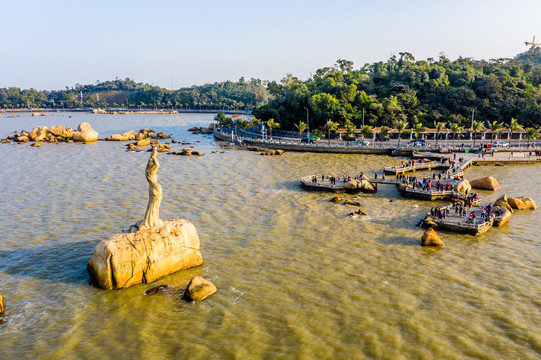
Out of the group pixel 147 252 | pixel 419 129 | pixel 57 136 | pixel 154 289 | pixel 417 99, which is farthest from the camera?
pixel 417 99

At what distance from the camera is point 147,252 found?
26.3m

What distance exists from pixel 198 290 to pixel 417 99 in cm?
11381

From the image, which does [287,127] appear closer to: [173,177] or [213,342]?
[173,177]

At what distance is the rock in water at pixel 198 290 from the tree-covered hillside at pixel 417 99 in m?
86.4

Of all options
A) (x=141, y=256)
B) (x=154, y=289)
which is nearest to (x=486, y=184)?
(x=154, y=289)

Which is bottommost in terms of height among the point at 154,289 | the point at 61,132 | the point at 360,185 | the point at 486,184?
the point at 154,289

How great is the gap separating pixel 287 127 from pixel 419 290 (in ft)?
321

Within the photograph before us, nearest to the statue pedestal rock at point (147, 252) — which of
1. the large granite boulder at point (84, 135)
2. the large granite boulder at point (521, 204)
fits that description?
the large granite boulder at point (521, 204)

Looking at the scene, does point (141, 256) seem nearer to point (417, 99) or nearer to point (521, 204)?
point (521, 204)

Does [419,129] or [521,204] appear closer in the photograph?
[521,204]

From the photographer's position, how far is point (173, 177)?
6288cm

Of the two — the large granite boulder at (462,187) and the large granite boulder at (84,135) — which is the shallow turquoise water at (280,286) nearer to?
the large granite boulder at (462,187)

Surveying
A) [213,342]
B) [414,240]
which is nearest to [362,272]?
[414,240]

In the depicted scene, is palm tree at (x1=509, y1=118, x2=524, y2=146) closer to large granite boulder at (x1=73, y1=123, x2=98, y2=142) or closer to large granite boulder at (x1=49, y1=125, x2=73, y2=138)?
large granite boulder at (x1=73, y1=123, x2=98, y2=142)
